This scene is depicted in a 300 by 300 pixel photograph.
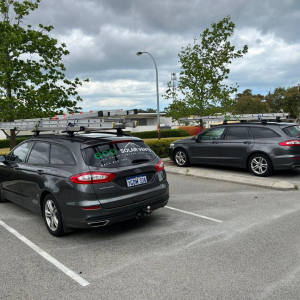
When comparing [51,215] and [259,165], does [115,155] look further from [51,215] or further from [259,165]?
[259,165]

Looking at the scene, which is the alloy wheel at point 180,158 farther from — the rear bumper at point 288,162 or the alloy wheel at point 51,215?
the alloy wheel at point 51,215

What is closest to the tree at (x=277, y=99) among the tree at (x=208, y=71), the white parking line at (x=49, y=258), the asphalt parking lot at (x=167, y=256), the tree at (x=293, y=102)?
the tree at (x=293, y=102)

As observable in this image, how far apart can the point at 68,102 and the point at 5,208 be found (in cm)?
975

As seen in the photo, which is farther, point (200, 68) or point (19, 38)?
point (200, 68)

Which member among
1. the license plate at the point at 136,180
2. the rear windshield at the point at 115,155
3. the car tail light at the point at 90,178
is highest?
the rear windshield at the point at 115,155

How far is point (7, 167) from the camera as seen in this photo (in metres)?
5.97

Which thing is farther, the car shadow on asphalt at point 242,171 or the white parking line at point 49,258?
the car shadow on asphalt at point 242,171

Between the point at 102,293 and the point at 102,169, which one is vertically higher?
the point at 102,169

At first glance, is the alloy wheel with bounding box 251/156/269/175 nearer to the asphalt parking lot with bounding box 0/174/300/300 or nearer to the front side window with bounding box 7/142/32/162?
the asphalt parking lot with bounding box 0/174/300/300

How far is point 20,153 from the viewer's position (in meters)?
5.82

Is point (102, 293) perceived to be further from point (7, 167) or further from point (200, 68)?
point (200, 68)

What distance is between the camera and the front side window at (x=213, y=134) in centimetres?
987

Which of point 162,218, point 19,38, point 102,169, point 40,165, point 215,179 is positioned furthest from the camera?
point 19,38

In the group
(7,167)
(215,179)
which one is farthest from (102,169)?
(215,179)
